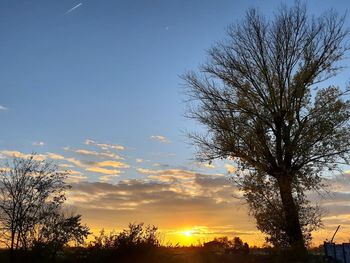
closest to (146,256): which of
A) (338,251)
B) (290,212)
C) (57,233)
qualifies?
(57,233)

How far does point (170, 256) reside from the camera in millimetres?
20328

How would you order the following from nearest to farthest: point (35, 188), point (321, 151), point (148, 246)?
point (148, 246)
point (35, 188)
point (321, 151)

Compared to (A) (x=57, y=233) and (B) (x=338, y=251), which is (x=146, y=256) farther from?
(B) (x=338, y=251)

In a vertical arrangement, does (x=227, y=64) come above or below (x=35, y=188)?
above

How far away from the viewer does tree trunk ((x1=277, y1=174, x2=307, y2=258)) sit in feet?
90.2

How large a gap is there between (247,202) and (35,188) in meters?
12.6

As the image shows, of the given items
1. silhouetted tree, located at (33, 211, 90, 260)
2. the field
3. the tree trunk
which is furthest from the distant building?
silhouetted tree, located at (33, 211, 90, 260)

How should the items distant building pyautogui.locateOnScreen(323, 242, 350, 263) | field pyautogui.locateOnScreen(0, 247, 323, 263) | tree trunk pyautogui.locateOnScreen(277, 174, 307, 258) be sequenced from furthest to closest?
tree trunk pyautogui.locateOnScreen(277, 174, 307, 258), distant building pyautogui.locateOnScreen(323, 242, 350, 263), field pyautogui.locateOnScreen(0, 247, 323, 263)

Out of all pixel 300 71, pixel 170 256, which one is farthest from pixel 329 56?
pixel 170 256

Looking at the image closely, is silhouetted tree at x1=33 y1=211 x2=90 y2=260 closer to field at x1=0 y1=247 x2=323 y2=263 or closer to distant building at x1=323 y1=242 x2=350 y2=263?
Answer: field at x1=0 y1=247 x2=323 y2=263

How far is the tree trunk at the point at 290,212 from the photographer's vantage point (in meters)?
27.5

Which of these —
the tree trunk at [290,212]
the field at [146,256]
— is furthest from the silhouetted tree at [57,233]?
the tree trunk at [290,212]

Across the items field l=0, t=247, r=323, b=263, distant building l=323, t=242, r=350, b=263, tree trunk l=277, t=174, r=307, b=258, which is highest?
tree trunk l=277, t=174, r=307, b=258

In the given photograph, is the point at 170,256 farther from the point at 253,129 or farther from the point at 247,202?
the point at 253,129
